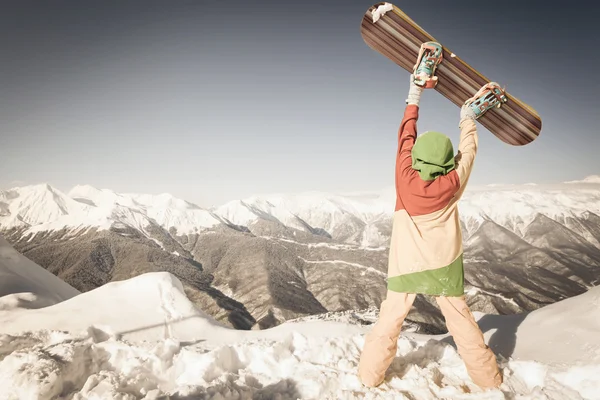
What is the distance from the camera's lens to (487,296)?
16400 centimetres

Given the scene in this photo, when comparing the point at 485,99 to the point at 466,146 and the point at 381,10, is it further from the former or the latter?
the point at 381,10

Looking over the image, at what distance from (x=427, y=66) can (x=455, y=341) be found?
12.5 ft

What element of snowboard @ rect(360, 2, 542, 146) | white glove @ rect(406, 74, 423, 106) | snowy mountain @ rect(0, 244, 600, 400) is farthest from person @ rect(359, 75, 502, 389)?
snowboard @ rect(360, 2, 542, 146)

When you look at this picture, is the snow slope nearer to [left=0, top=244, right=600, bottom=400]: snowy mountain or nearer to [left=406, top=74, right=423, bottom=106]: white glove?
[left=0, top=244, right=600, bottom=400]: snowy mountain

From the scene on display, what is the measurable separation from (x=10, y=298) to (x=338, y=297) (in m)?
169

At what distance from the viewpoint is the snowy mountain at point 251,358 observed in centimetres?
295

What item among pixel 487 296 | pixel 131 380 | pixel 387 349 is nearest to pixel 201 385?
pixel 131 380

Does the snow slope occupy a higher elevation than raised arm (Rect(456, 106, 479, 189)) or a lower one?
lower

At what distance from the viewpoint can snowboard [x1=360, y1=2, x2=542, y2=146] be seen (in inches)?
230

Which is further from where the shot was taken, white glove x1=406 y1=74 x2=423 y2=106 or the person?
white glove x1=406 y1=74 x2=423 y2=106

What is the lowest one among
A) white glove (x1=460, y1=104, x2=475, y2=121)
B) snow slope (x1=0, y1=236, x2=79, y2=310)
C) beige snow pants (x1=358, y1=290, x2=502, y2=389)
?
snow slope (x1=0, y1=236, x2=79, y2=310)

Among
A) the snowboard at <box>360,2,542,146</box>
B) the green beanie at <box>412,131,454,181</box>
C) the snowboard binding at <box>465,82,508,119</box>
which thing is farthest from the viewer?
the snowboard at <box>360,2,542,146</box>

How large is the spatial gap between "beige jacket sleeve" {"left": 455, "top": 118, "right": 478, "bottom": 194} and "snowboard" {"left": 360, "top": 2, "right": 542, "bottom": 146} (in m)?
2.12

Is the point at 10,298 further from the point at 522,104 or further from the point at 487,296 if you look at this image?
the point at 487,296
